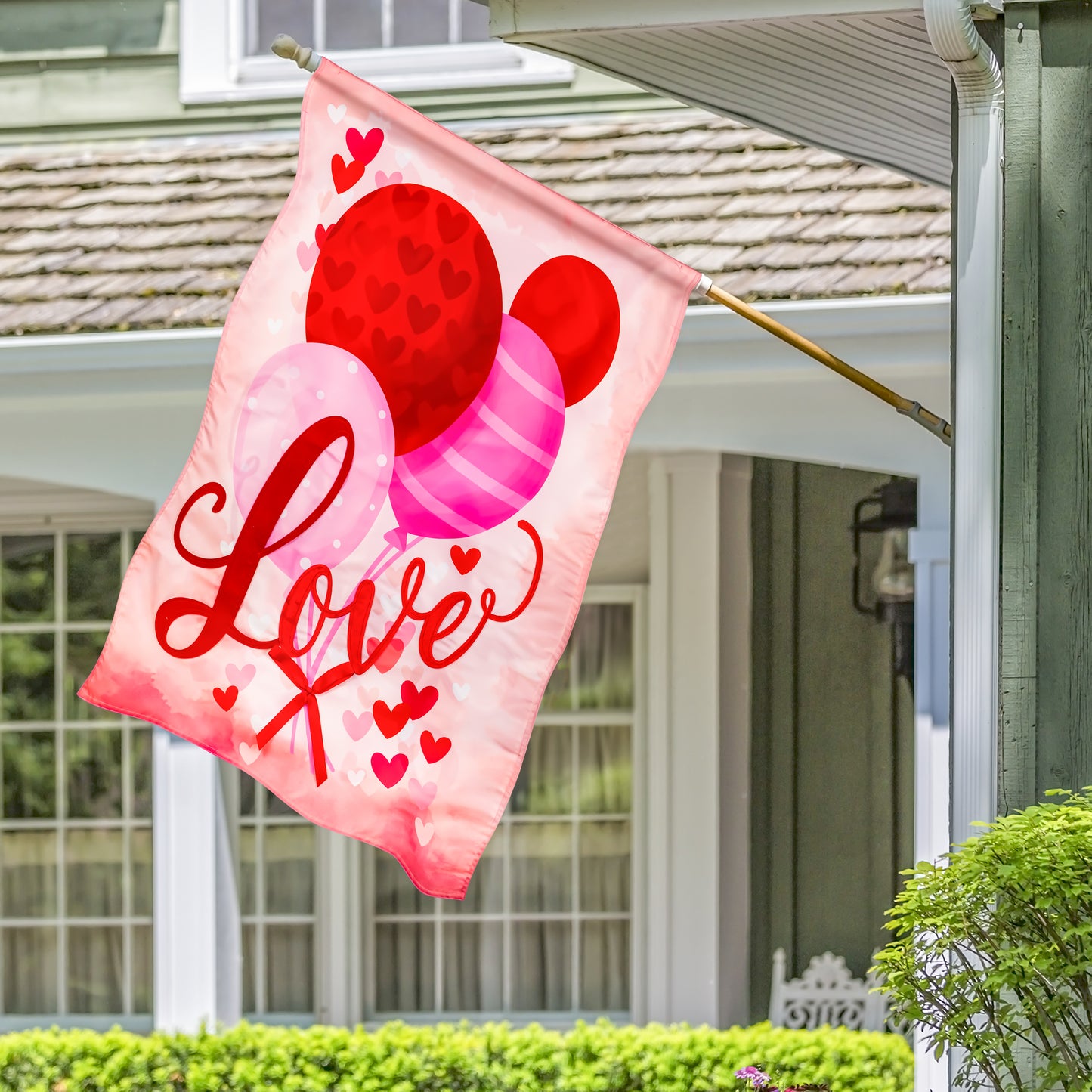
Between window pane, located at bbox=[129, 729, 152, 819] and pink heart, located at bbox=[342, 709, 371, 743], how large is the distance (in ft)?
14.1

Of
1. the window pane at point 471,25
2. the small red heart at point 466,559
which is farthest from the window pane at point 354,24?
the small red heart at point 466,559

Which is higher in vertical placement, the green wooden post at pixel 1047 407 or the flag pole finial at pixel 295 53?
the flag pole finial at pixel 295 53

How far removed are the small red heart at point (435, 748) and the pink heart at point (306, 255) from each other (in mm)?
1042

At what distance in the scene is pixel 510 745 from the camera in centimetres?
311

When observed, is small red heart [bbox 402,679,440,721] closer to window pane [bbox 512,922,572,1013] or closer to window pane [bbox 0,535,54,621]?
window pane [bbox 512,922,572,1013]

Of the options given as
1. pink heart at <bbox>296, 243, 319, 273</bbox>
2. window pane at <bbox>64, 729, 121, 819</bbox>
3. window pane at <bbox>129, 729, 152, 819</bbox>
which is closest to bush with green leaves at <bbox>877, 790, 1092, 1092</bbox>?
pink heart at <bbox>296, 243, 319, 273</bbox>

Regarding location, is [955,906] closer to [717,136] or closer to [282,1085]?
[282,1085]

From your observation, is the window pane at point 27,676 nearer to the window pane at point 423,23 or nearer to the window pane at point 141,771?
the window pane at point 141,771

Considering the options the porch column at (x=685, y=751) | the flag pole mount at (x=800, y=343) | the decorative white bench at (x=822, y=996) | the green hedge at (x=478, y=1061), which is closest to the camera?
the flag pole mount at (x=800, y=343)

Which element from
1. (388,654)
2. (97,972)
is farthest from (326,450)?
(97,972)

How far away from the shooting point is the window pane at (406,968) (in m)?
7.12

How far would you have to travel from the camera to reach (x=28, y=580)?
7.21 meters

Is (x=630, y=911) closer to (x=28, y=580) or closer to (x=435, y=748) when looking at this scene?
(x=28, y=580)

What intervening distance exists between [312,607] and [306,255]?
2.49 feet
